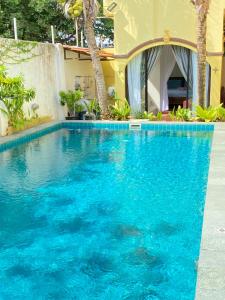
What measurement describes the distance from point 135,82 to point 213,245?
1354 cm

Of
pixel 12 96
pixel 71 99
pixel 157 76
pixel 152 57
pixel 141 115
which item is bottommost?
pixel 141 115

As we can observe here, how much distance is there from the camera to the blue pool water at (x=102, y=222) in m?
4.50

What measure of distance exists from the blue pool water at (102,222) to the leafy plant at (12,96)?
2201 millimetres

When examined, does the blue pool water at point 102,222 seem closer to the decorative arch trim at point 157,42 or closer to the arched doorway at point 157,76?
the decorative arch trim at point 157,42

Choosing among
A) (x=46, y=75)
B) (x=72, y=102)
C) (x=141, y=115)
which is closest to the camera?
(x=46, y=75)

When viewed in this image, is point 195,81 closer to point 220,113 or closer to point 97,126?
point 220,113

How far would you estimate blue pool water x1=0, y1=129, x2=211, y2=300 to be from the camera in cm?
450

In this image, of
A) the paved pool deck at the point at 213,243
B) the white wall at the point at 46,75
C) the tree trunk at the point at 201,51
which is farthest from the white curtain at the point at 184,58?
the paved pool deck at the point at 213,243

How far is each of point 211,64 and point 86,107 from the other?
19.1 ft

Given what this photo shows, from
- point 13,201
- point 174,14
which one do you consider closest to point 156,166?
point 13,201

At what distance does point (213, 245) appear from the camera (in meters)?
4.34

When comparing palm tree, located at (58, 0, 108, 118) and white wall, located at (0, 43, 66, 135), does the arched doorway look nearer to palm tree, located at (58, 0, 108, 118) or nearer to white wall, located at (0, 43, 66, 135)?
palm tree, located at (58, 0, 108, 118)

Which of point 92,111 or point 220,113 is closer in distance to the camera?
point 220,113

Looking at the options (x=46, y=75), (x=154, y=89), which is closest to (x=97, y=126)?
(x=46, y=75)
